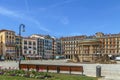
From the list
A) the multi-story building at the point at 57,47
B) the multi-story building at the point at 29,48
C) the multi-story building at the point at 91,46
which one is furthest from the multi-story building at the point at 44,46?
the multi-story building at the point at 91,46

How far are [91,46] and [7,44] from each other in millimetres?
73860

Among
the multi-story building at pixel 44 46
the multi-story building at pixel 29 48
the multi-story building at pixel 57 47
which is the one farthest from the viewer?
the multi-story building at pixel 57 47

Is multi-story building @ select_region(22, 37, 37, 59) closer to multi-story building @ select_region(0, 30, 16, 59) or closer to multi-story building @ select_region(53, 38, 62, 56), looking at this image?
multi-story building @ select_region(0, 30, 16, 59)

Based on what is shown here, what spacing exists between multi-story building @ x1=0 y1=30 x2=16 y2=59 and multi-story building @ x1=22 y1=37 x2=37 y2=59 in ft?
34.7

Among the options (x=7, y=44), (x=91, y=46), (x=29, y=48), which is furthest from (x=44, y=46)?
(x=91, y=46)

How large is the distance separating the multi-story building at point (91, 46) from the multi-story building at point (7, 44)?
32.5 metres

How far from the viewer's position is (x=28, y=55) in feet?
484

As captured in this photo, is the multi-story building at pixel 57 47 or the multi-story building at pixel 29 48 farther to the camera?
the multi-story building at pixel 57 47

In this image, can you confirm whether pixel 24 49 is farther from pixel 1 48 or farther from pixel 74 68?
pixel 74 68

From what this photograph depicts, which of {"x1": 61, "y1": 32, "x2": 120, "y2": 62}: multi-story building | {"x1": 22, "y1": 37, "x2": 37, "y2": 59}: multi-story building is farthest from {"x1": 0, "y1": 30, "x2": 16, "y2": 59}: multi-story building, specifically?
{"x1": 61, "y1": 32, "x2": 120, "y2": 62}: multi-story building

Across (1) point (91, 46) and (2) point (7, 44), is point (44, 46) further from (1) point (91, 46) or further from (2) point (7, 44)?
(1) point (91, 46)

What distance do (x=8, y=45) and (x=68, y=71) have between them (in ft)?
351

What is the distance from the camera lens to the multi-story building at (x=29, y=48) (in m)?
146

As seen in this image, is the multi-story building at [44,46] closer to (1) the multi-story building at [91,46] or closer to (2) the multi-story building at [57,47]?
(2) the multi-story building at [57,47]
